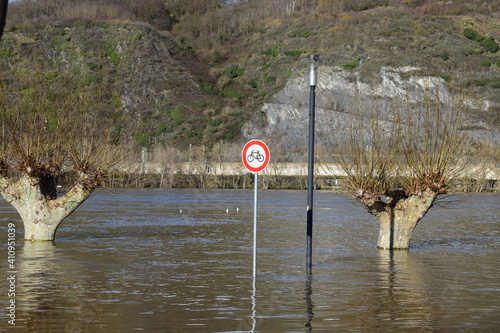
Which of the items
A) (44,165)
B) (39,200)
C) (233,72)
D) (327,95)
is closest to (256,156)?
(44,165)

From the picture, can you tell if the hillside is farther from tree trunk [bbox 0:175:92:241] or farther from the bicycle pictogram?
the bicycle pictogram

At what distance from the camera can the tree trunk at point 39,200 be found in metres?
22.3

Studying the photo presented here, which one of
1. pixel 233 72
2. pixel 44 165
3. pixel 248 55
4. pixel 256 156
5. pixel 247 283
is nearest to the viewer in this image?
pixel 256 156

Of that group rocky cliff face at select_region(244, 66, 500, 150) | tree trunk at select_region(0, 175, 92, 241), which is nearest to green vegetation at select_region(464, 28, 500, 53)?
rocky cliff face at select_region(244, 66, 500, 150)

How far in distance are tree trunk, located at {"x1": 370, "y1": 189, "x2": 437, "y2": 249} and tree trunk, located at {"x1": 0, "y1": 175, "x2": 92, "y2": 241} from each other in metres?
8.16

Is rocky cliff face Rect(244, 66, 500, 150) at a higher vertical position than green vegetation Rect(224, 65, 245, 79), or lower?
lower

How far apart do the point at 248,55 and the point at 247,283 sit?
134684 mm

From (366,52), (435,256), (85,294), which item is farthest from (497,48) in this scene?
(85,294)

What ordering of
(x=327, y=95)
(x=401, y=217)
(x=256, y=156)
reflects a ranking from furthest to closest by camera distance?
(x=327, y=95) < (x=401, y=217) < (x=256, y=156)

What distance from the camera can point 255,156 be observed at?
15672 millimetres

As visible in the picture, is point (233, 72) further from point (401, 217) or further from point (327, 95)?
point (401, 217)

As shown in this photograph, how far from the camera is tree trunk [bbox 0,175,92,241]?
73.2 ft

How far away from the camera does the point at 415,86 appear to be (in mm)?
104750

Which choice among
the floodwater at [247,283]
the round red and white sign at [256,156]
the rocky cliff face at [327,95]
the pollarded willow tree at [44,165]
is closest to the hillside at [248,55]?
the rocky cliff face at [327,95]
